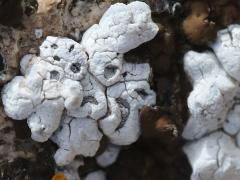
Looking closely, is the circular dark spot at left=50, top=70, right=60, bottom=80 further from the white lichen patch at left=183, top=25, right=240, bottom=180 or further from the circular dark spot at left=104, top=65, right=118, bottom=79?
the white lichen patch at left=183, top=25, right=240, bottom=180

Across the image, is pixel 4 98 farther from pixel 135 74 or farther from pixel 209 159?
pixel 209 159

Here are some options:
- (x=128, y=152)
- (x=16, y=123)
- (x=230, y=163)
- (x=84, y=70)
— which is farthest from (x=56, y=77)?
(x=230, y=163)

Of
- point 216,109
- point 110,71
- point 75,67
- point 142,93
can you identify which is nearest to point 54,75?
point 75,67

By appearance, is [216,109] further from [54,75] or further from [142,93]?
[54,75]

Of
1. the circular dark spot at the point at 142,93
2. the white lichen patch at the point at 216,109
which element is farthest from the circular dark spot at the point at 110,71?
the white lichen patch at the point at 216,109

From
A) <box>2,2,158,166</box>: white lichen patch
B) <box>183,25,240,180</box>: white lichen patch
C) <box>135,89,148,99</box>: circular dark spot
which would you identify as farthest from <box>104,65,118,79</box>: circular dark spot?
<box>183,25,240,180</box>: white lichen patch
